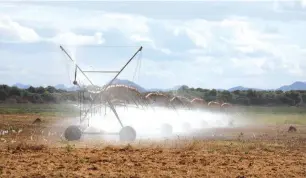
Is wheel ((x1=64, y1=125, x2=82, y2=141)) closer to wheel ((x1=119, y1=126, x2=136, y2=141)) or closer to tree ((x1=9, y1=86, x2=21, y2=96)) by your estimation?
wheel ((x1=119, y1=126, x2=136, y2=141))

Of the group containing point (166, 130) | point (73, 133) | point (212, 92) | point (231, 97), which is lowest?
point (166, 130)

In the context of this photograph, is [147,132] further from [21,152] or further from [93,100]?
[21,152]

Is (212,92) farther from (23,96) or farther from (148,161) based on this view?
(148,161)

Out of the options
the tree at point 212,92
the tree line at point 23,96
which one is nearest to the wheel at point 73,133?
the tree line at point 23,96

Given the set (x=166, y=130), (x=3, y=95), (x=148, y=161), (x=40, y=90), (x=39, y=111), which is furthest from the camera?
(x=40, y=90)

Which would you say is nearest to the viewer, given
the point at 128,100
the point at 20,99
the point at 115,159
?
the point at 115,159

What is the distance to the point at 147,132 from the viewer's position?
135 feet

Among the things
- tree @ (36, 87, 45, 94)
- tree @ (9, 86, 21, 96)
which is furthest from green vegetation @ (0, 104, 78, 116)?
tree @ (36, 87, 45, 94)

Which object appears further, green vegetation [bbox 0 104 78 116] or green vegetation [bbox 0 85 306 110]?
green vegetation [bbox 0 85 306 110]

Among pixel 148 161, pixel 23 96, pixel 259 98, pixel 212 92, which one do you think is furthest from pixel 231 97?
pixel 148 161

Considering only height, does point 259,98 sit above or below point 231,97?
below

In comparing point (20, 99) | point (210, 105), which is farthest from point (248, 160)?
point (20, 99)

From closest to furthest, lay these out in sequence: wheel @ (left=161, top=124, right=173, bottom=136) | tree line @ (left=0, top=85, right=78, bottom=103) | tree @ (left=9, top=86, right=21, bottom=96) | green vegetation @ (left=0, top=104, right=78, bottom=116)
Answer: wheel @ (left=161, top=124, right=173, bottom=136) < green vegetation @ (left=0, top=104, right=78, bottom=116) < tree line @ (left=0, top=85, right=78, bottom=103) < tree @ (left=9, top=86, right=21, bottom=96)

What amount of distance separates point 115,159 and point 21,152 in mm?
4364
